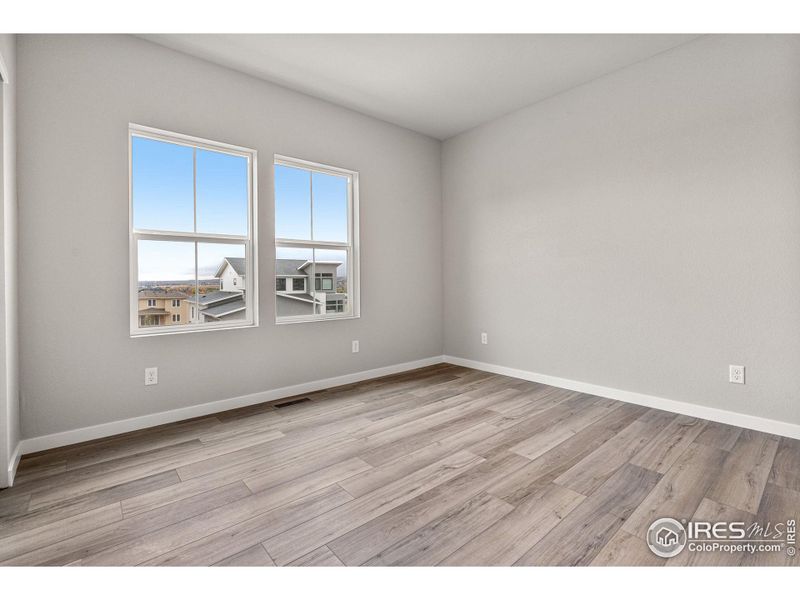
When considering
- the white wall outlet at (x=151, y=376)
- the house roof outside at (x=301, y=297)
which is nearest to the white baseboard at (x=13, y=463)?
the white wall outlet at (x=151, y=376)

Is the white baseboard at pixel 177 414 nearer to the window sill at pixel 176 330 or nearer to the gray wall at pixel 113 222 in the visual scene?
the gray wall at pixel 113 222

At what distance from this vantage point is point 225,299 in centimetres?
316

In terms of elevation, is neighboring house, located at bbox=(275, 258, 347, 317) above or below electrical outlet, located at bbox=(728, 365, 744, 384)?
above

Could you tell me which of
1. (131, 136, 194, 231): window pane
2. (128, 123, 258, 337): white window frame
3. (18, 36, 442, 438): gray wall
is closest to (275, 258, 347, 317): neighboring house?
(18, 36, 442, 438): gray wall

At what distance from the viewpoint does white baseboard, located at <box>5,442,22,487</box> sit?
1.96 meters

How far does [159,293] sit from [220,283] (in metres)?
0.44

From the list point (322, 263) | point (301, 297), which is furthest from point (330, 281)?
point (301, 297)

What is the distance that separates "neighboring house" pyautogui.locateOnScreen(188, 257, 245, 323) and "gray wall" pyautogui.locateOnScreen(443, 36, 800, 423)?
8.59 feet

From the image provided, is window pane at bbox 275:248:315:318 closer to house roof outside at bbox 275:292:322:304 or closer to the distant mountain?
house roof outside at bbox 275:292:322:304

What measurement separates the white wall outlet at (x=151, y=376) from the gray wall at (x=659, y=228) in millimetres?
3226

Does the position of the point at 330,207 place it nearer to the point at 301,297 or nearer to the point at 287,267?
the point at 287,267
